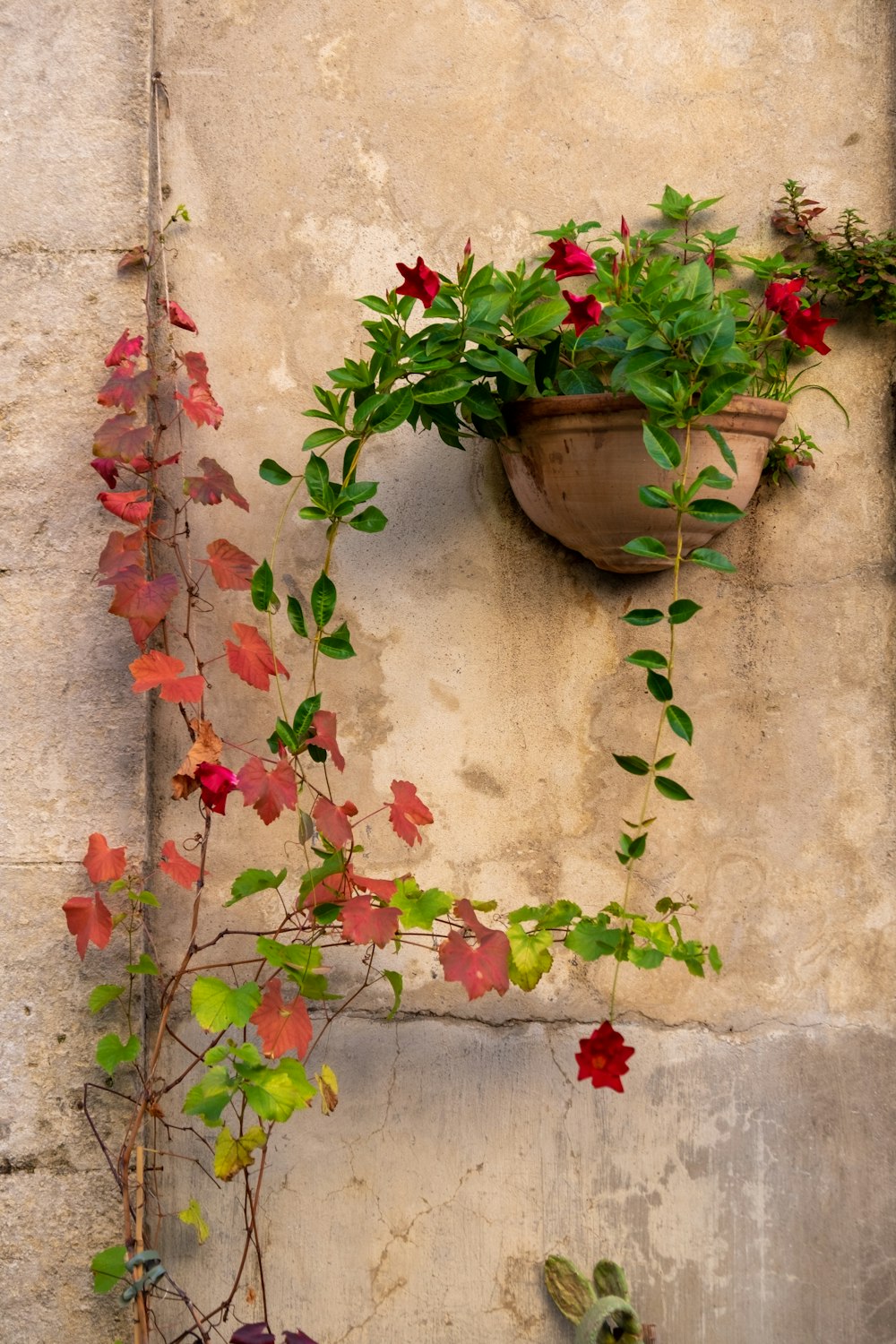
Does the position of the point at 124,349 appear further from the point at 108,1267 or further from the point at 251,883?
the point at 108,1267

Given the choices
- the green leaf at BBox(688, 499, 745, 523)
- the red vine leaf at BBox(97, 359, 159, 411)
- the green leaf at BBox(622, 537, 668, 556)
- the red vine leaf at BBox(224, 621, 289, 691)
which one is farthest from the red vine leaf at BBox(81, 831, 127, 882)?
the green leaf at BBox(688, 499, 745, 523)

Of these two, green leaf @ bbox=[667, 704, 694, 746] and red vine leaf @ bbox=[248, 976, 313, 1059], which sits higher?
green leaf @ bbox=[667, 704, 694, 746]

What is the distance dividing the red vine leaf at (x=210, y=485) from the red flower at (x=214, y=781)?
442 mm

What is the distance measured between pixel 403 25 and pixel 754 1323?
237cm

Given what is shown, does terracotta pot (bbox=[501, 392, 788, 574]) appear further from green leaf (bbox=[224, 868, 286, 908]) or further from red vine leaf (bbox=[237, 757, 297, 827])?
green leaf (bbox=[224, 868, 286, 908])

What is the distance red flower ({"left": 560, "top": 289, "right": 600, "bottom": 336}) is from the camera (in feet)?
5.52

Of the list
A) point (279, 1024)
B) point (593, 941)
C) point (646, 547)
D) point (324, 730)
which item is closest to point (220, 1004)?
point (279, 1024)

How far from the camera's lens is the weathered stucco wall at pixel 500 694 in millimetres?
1893

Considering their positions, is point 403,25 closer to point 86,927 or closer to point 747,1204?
point 86,927

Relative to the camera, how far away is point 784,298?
6.14 ft

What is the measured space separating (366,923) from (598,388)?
0.91 m

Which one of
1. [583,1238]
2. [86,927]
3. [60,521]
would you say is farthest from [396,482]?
[583,1238]

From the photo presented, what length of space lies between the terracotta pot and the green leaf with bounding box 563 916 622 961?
0.62m

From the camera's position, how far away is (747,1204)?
1.90 metres
